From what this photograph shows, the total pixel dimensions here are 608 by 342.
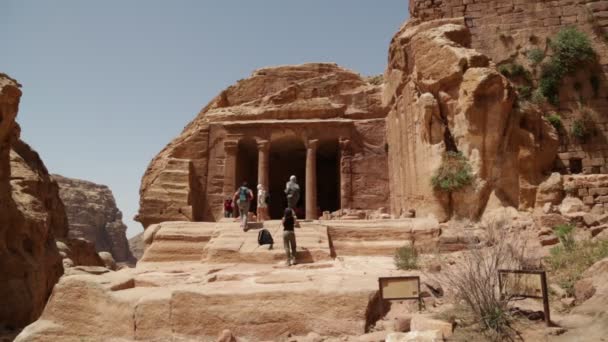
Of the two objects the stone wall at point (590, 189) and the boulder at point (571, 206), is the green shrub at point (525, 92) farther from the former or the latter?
the boulder at point (571, 206)

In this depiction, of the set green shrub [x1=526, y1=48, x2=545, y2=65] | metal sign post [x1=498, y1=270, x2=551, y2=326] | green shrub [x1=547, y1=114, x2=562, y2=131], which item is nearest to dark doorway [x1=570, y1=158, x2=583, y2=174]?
green shrub [x1=547, y1=114, x2=562, y2=131]

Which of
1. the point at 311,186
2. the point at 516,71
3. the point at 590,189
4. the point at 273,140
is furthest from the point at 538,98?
the point at 273,140

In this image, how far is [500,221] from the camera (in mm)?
13164

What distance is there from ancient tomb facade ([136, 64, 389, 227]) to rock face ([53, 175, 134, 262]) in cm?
4340

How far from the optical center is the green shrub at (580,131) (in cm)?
1741

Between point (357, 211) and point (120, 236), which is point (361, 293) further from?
point (120, 236)

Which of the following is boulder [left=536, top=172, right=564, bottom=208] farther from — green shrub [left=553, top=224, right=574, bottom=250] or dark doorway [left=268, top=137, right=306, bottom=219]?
dark doorway [left=268, top=137, right=306, bottom=219]

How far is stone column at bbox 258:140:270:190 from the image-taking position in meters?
20.7

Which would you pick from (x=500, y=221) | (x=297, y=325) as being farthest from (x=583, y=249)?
(x=297, y=325)

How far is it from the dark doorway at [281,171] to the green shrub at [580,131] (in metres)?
11.8

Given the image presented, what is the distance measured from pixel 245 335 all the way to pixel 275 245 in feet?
18.8

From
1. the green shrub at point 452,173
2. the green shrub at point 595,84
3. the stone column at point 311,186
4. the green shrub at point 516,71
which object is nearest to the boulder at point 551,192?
the green shrub at point 452,173

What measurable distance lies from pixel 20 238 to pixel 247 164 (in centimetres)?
1016

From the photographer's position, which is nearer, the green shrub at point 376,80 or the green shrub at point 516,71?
the green shrub at point 516,71
